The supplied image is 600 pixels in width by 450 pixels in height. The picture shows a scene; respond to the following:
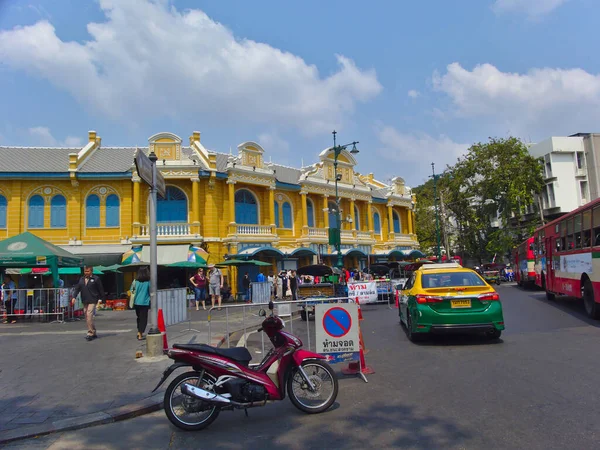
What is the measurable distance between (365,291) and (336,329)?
43.9 feet

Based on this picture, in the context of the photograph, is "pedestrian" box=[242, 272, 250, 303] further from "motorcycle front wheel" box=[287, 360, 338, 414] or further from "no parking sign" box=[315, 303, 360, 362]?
"motorcycle front wheel" box=[287, 360, 338, 414]

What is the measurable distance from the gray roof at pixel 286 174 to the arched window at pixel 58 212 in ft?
42.1

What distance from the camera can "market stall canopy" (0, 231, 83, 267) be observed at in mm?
15750

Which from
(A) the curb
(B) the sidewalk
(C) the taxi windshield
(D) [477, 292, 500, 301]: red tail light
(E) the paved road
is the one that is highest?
(C) the taxi windshield

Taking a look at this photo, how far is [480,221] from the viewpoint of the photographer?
47062 millimetres

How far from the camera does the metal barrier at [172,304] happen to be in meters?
10.9

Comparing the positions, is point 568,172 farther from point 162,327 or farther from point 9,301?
point 9,301

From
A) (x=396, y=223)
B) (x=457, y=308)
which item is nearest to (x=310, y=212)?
(x=396, y=223)

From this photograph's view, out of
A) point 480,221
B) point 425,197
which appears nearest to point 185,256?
point 480,221

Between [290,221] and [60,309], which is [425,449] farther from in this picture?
[290,221]

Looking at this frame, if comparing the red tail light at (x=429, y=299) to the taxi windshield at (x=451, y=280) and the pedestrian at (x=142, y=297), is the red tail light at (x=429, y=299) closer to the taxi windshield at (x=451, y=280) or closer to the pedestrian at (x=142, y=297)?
the taxi windshield at (x=451, y=280)

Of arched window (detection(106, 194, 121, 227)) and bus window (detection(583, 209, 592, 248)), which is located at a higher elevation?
arched window (detection(106, 194, 121, 227))

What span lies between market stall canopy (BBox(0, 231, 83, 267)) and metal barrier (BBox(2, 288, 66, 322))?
98 cm

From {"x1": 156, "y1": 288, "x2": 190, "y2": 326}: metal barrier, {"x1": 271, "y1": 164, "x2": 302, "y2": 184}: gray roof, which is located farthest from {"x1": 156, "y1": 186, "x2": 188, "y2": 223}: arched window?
{"x1": 156, "y1": 288, "x2": 190, "y2": 326}: metal barrier
